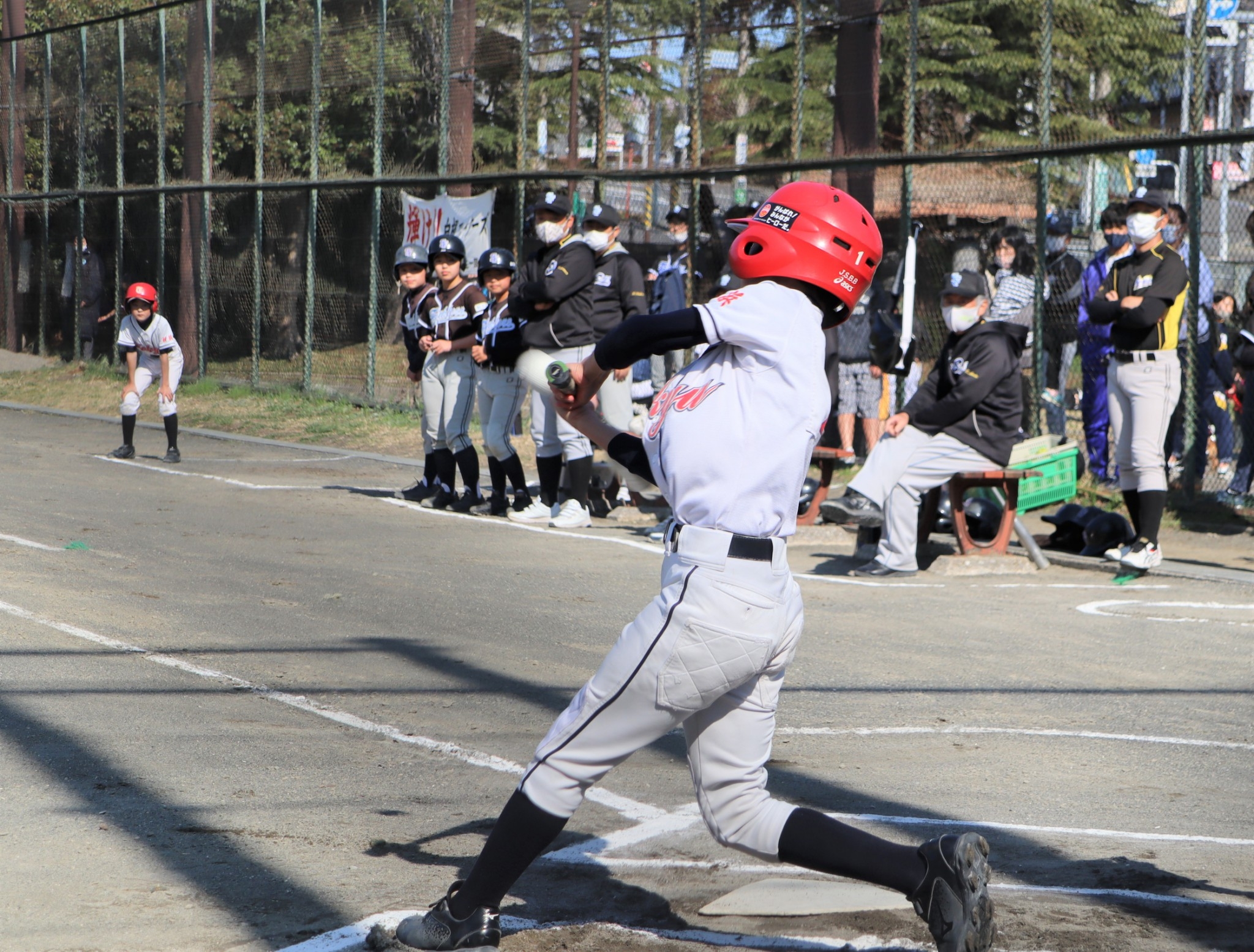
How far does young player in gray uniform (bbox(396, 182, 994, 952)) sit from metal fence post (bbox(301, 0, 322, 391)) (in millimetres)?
17094

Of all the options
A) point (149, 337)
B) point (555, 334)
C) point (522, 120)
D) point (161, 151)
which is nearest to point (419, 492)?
point (555, 334)

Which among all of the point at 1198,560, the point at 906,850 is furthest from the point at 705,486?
the point at 1198,560

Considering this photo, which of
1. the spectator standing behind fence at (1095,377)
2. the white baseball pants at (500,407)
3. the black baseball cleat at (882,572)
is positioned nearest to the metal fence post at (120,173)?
the white baseball pants at (500,407)

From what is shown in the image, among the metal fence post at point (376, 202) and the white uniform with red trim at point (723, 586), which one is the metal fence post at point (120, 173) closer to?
the metal fence post at point (376, 202)

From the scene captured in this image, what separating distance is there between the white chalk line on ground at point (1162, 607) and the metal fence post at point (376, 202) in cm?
1196

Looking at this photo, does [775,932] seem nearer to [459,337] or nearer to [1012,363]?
[1012,363]

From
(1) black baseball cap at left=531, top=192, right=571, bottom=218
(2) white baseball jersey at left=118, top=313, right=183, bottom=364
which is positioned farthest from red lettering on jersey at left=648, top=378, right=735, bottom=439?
(2) white baseball jersey at left=118, top=313, right=183, bottom=364

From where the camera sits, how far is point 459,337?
11836 millimetres

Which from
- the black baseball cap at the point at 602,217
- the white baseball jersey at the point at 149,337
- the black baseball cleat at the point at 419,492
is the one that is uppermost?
the black baseball cap at the point at 602,217

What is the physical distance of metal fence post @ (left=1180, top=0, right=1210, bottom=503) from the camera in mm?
11273

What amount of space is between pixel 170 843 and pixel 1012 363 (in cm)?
667

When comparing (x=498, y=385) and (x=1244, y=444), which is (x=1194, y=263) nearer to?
(x=1244, y=444)

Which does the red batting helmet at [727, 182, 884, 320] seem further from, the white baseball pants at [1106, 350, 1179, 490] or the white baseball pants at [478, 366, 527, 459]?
the white baseball pants at [478, 366, 527, 459]

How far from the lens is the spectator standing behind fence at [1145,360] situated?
31.1 feet
